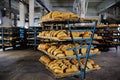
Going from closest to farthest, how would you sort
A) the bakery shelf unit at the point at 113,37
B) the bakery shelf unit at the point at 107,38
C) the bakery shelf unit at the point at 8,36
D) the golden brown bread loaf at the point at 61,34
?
the golden brown bread loaf at the point at 61,34
the bakery shelf unit at the point at 8,36
the bakery shelf unit at the point at 113,37
the bakery shelf unit at the point at 107,38

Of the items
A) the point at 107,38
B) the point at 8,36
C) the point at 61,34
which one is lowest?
the point at 107,38

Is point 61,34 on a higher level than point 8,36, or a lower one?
higher

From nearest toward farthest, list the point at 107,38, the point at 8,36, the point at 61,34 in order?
1. the point at 61,34
2. the point at 8,36
3. the point at 107,38

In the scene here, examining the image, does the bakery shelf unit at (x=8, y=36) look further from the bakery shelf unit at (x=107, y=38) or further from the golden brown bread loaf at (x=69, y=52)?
the golden brown bread loaf at (x=69, y=52)

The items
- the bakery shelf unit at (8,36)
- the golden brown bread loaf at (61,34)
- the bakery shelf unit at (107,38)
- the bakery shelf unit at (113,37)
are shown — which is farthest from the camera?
the bakery shelf unit at (107,38)

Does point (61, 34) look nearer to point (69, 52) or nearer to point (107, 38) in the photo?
point (69, 52)

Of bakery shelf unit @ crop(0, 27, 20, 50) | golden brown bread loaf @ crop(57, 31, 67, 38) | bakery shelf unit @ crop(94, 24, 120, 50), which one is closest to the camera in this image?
golden brown bread loaf @ crop(57, 31, 67, 38)

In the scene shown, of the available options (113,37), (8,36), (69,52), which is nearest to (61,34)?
(69,52)

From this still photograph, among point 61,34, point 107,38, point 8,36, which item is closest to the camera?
point 61,34

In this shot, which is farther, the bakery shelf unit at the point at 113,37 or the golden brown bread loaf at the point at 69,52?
the bakery shelf unit at the point at 113,37

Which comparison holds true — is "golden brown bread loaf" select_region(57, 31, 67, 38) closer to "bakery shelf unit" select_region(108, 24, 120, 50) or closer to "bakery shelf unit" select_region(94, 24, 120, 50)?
"bakery shelf unit" select_region(94, 24, 120, 50)

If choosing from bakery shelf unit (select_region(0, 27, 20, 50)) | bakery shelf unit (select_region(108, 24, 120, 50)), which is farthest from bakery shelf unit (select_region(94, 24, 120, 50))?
bakery shelf unit (select_region(0, 27, 20, 50))

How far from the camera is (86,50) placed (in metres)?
3.57

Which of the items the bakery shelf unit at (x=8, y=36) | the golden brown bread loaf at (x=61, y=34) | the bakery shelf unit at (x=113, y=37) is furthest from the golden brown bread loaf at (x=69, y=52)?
the bakery shelf unit at (x=113, y=37)
